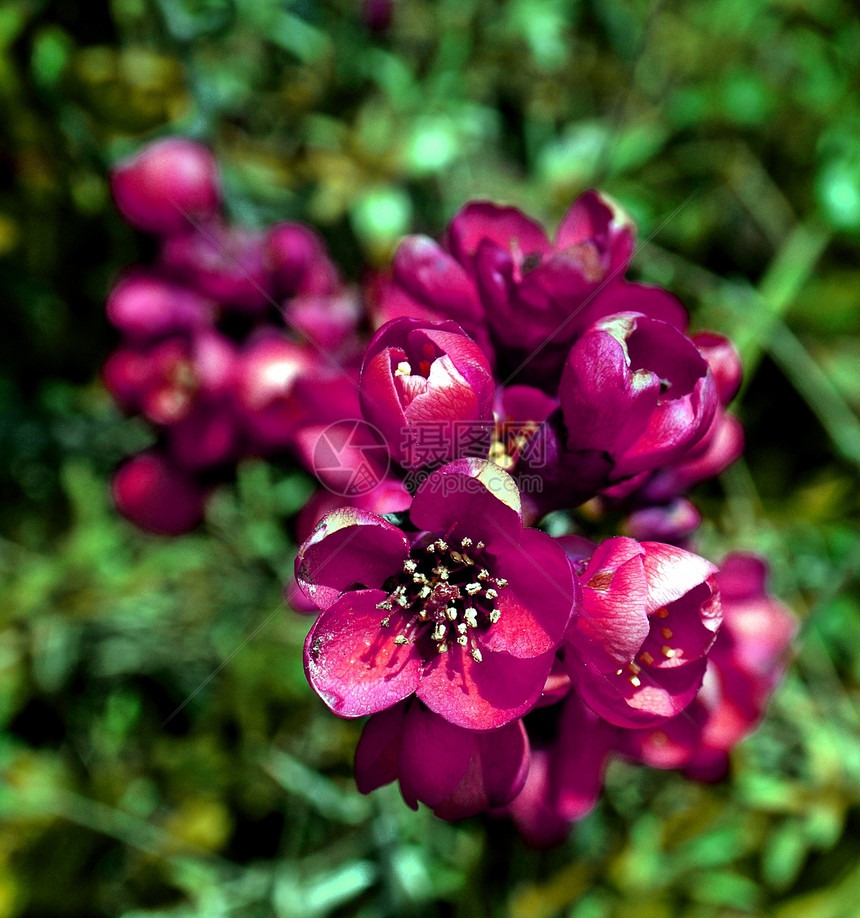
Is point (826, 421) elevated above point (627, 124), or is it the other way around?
point (627, 124)

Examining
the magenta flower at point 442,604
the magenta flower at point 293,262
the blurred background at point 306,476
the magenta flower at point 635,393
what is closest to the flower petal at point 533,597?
the magenta flower at point 442,604

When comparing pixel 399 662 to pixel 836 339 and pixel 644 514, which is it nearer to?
pixel 644 514

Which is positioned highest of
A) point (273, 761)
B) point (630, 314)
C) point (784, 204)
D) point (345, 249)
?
point (630, 314)

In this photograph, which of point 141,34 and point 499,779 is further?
point 141,34

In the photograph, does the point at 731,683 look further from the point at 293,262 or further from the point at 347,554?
the point at 293,262

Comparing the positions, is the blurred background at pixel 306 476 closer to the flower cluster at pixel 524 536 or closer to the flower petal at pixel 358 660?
the flower cluster at pixel 524 536

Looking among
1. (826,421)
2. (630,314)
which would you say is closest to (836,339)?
(826,421)

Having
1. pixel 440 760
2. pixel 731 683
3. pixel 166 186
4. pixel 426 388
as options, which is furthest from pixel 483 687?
pixel 166 186
